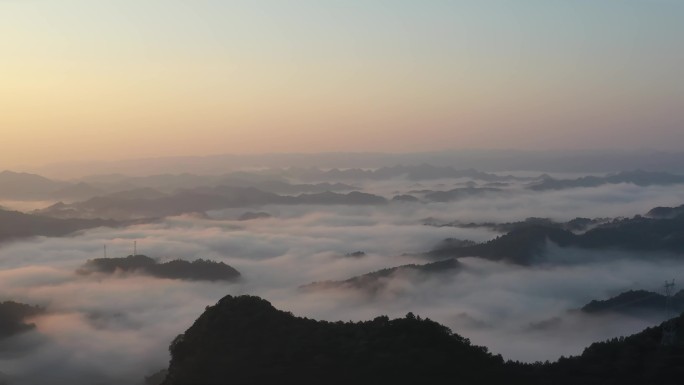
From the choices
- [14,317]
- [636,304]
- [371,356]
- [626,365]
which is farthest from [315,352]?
[14,317]

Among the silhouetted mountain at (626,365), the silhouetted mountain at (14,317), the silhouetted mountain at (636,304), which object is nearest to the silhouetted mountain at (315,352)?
the silhouetted mountain at (626,365)

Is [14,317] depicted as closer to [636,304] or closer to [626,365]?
[626,365]

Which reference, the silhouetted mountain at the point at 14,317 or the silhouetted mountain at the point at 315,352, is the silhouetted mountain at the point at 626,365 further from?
the silhouetted mountain at the point at 14,317

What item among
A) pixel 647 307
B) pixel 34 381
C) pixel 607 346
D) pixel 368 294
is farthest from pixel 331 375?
pixel 368 294

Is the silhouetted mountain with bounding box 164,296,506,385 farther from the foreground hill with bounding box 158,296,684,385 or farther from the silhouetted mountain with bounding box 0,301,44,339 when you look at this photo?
the silhouetted mountain with bounding box 0,301,44,339

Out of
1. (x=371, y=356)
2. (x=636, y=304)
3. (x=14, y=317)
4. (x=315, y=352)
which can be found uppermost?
(x=315, y=352)

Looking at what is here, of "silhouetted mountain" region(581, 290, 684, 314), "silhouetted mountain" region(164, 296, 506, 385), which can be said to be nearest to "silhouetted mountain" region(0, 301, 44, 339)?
"silhouetted mountain" region(164, 296, 506, 385)
